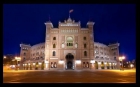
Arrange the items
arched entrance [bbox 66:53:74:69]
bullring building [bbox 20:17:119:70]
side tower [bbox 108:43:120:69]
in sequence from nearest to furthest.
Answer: bullring building [bbox 20:17:119:70], arched entrance [bbox 66:53:74:69], side tower [bbox 108:43:120:69]

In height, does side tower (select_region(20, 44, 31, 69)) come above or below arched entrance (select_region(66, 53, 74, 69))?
above

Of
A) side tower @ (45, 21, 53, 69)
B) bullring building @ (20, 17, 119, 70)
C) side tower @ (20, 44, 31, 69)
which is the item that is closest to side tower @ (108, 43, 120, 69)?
bullring building @ (20, 17, 119, 70)

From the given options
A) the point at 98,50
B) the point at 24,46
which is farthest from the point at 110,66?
the point at 24,46

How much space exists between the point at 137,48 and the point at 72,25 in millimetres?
45935

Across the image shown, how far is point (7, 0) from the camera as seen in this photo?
10008 millimetres

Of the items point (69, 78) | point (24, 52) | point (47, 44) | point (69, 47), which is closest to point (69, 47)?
point (69, 47)

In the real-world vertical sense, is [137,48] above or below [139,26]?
below

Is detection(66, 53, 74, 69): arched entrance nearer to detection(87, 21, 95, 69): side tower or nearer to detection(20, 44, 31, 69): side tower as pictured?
detection(87, 21, 95, 69): side tower

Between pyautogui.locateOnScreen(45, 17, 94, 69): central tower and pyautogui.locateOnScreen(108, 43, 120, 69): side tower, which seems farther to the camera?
pyautogui.locateOnScreen(108, 43, 120, 69): side tower

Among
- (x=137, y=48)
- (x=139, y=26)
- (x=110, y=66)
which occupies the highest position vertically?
(x=139, y=26)

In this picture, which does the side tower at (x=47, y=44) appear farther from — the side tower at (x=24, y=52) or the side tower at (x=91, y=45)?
the side tower at (x=24, y=52)

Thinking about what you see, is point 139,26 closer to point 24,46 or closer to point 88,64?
point 88,64

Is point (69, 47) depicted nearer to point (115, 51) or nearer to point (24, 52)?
point (24, 52)

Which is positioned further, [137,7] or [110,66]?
[110,66]
